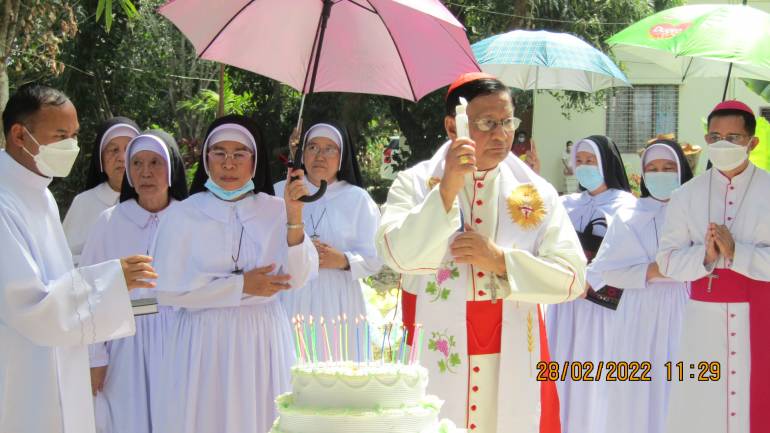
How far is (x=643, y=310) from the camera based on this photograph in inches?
272

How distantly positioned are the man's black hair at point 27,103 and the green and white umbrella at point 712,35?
3.70 m

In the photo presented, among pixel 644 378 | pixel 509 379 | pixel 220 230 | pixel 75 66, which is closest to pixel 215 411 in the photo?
pixel 220 230

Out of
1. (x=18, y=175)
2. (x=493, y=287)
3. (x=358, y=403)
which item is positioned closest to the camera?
(x=358, y=403)

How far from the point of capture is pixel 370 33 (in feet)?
16.9

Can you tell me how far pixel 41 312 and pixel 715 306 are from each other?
3827 mm

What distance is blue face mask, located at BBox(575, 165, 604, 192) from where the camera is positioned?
7.59 m

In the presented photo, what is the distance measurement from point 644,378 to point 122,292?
4.38 meters

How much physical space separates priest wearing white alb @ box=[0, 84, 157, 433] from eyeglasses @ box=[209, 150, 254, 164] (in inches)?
48.0

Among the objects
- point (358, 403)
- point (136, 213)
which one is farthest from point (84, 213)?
point (358, 403)

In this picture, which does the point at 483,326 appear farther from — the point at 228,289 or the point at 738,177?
the point at 738,177

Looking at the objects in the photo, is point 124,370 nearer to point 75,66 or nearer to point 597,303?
point 597,303

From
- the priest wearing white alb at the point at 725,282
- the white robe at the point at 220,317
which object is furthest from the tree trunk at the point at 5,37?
the priest wearing white alb at the point at 725,282

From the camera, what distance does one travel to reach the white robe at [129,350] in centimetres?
535

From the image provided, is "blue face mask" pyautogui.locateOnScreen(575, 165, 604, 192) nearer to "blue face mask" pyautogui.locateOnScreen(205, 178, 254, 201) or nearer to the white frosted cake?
"blue face mask" pyautogui.locateOnScreen(205, 178, 254, 201)
